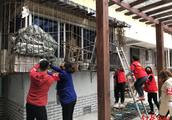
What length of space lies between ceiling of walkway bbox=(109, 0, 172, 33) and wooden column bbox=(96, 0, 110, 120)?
1.11 meters

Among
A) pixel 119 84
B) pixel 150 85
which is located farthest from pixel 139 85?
pixel 119 84

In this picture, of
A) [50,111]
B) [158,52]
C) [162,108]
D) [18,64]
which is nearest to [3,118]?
[50,111]

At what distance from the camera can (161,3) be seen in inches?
251

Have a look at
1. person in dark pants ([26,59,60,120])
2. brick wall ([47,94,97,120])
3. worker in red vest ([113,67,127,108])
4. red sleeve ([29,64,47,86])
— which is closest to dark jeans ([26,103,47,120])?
person in dark pants ([26,59,60,120])

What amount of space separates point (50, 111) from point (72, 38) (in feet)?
8.44

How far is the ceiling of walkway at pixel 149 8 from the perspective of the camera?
20.4 feet

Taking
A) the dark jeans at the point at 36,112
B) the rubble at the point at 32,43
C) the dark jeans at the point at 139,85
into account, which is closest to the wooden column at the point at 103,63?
the dark jeans at the point at 36,112

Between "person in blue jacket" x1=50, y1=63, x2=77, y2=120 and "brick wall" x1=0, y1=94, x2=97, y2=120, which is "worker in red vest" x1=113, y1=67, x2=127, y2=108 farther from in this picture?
"person in blue jacket" x1=50, y1=63, x2=77, y2=120

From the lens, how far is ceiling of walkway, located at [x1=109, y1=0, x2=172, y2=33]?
6207 mm

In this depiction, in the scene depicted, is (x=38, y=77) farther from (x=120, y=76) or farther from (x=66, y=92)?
(x=120, y=76)

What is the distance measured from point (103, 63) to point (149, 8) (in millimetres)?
3000

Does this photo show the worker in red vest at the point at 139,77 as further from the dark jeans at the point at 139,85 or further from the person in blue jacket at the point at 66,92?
the person in blue jacket at the point at 66,92

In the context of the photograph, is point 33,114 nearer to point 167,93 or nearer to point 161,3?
point 167,93

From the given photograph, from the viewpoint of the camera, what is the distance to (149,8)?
6727mm
